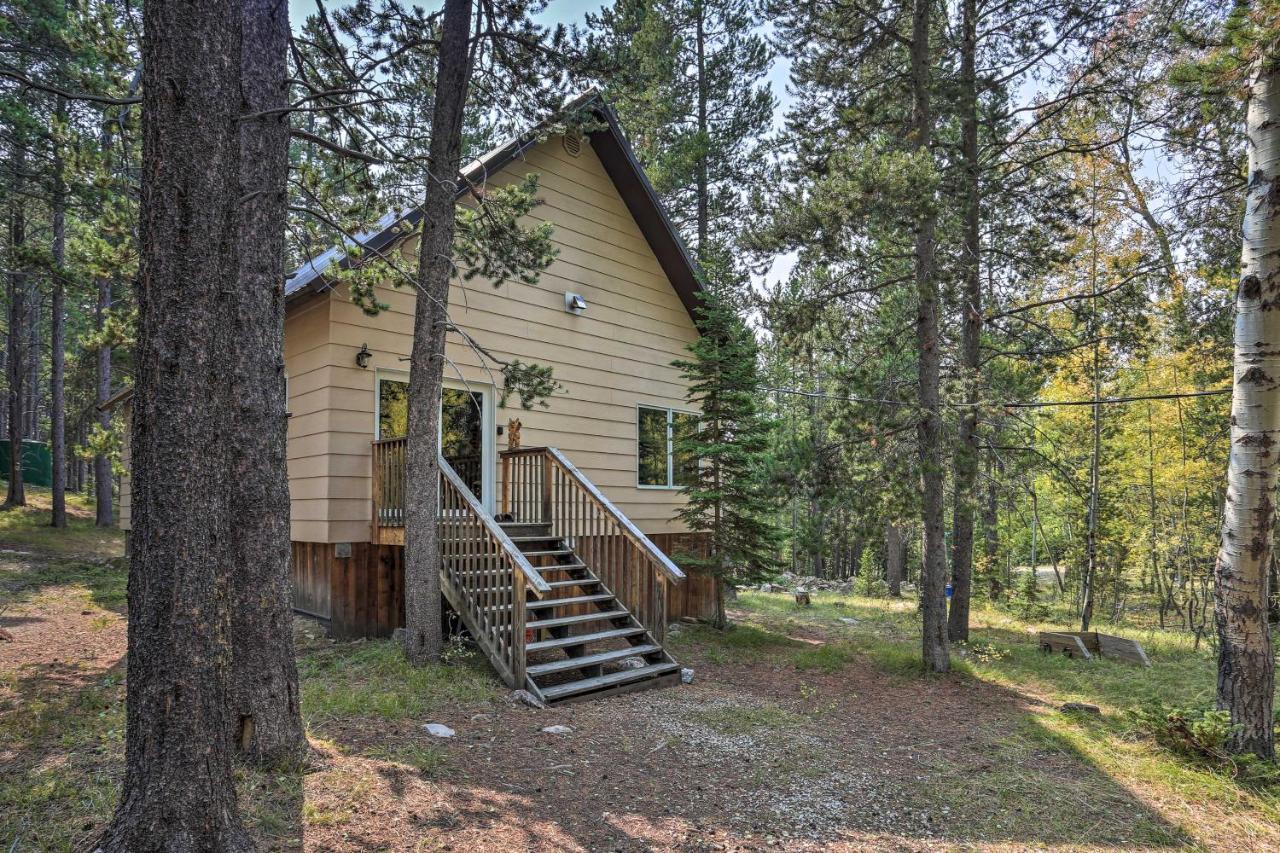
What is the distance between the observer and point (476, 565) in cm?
657

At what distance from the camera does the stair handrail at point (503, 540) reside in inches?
224

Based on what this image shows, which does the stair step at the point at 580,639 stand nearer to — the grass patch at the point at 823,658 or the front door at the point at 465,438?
the grass patch at the point at 823,658

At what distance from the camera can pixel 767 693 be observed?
6.59 metres

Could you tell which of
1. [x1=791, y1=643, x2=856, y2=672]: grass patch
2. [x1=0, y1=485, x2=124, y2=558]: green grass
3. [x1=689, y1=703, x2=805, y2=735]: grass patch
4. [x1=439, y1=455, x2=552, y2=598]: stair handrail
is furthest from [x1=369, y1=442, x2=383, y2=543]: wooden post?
[x1=0, y1=485, x2=124, y2=558]: green grass

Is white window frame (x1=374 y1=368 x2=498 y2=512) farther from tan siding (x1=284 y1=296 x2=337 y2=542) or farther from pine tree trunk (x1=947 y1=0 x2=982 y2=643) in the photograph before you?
pine tree trunk (x1=947 y1=0 x2=982 y2=643)

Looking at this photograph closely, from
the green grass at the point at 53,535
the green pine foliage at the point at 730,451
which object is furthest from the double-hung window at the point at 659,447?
the green grass at the point at 53,535

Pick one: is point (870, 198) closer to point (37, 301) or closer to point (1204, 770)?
point (1204, 770)

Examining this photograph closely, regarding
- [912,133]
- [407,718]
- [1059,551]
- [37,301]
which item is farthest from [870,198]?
[37,301]

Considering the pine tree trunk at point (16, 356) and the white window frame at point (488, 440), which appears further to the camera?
the pine tree trunk at point (16, 356)

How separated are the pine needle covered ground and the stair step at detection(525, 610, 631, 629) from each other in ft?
2.01

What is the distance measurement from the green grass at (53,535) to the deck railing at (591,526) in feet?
32.6

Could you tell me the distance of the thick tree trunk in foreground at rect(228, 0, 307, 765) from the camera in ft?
12.7

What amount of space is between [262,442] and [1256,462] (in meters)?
6.49

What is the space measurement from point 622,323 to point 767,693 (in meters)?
5.57
